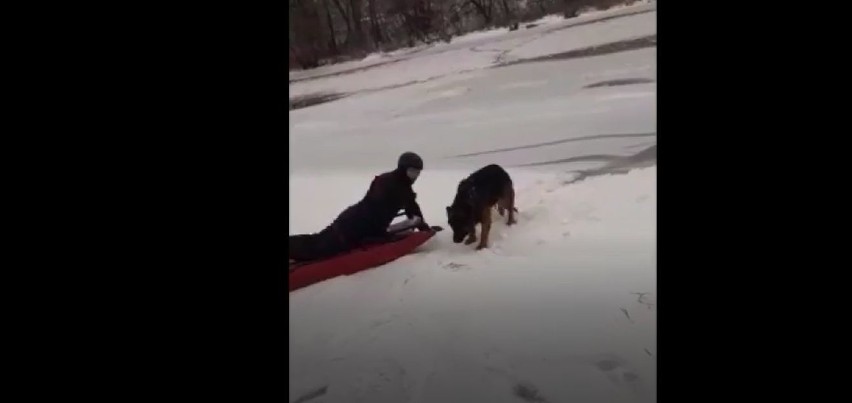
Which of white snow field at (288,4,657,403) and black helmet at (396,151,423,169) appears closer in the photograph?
white snow field at (288,4,657,403)

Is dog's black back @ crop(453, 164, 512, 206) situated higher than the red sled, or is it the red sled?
dog's black back @ crop(453, 164, 512, 206)

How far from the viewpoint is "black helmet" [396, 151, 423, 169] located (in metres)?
1.61

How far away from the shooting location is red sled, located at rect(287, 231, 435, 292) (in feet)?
5.18

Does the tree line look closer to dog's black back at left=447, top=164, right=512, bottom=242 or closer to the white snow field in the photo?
the white snow field

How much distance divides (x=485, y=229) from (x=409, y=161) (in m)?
0.22

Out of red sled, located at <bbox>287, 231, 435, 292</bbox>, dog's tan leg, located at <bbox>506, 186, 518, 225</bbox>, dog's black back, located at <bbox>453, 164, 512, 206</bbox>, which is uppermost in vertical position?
dog's black back, located at <bbox>453, 164, 512, 206</bbox>

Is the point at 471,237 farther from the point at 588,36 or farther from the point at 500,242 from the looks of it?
the point at 588,36

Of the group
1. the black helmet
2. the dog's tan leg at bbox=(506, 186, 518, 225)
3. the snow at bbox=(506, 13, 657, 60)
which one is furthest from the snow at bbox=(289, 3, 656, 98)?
the dog's tan leg at bbox=(506, 186, 518, 225)

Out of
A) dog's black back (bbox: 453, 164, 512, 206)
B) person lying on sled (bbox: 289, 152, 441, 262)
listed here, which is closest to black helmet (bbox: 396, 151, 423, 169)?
person lying on sled (bbox: 289, 152, 441, 262)

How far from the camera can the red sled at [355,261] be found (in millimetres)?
1580

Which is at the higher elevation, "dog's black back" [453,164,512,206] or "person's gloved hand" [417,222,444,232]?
"dog's black back" [453,164,512,206]

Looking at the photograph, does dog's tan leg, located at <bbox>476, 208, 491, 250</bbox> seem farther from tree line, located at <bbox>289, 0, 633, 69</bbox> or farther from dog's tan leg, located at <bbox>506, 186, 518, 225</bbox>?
tree line, located at <bbox>289, 0, 633, 69</bbox>
